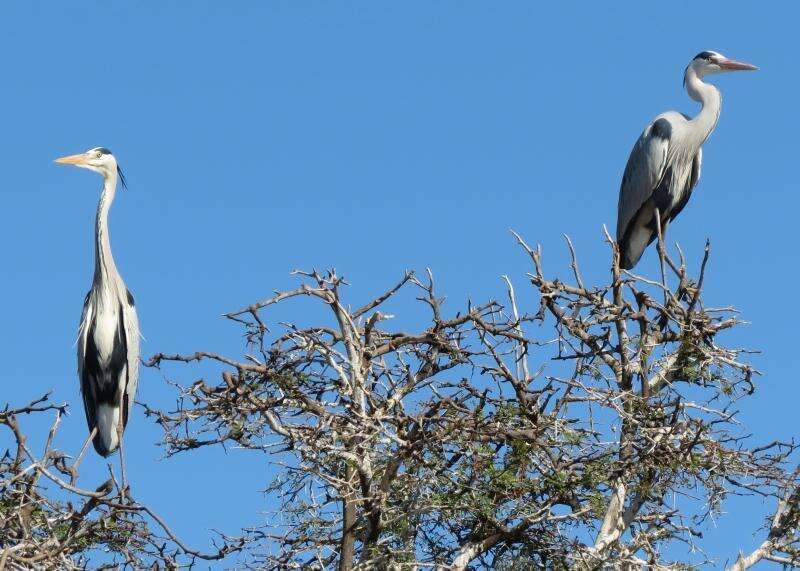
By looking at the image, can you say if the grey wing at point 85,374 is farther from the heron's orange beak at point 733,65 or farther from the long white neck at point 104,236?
the heron's orange beak at point 733,65

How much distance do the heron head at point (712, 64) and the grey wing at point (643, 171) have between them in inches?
21.5

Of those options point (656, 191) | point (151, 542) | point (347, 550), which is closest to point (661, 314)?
point (347, 550)

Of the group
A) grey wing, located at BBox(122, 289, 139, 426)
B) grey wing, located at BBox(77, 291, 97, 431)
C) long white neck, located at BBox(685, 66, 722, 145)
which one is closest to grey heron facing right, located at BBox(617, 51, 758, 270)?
long white neck, located at BBox(685, 66, 722, 145)

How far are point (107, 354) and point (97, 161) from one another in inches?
50.1

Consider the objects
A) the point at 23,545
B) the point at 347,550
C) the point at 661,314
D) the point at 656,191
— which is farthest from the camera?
the point at 656,191

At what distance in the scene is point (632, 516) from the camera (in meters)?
6.17

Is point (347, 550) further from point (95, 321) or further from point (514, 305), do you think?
point (95, 321)

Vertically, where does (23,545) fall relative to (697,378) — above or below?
below

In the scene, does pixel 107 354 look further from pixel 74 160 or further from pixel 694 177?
pixel 694 177

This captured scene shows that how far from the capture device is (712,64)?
10.3 m

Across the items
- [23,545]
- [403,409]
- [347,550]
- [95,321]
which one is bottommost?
[23,545]

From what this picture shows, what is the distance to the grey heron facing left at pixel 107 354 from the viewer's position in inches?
326

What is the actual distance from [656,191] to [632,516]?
12.9ft

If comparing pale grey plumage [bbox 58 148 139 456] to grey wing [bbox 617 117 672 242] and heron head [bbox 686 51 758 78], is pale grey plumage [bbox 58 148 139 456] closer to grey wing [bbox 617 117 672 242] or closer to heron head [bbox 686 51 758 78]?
grey wing [bbox 617 117 672 242]
